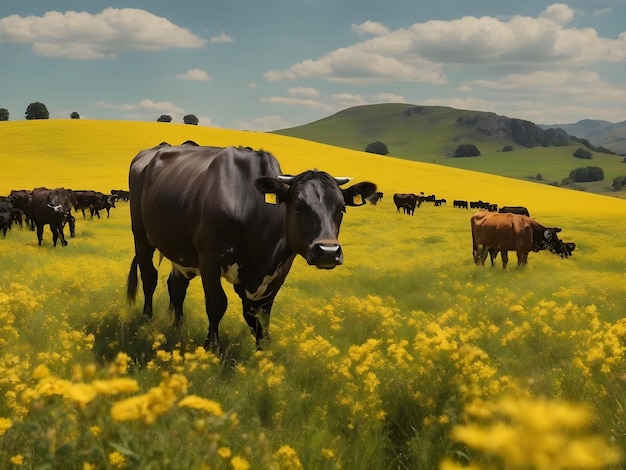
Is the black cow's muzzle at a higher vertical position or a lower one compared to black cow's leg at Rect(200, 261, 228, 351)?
higher

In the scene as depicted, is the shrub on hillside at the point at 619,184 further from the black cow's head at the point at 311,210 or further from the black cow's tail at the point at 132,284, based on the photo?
the black cow's head at the point at 311,210

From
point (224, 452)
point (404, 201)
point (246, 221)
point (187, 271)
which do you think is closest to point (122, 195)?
point (404, 201)

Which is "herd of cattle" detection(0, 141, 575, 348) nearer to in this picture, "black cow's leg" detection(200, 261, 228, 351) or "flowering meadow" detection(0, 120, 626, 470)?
"black cow's leg" detection(200, 261, 228, 351)

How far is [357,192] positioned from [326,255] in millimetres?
1257

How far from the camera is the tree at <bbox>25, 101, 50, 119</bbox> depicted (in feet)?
393

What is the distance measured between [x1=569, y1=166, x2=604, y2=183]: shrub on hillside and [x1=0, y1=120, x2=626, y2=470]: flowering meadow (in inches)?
4755

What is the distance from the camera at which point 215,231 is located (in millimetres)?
6191

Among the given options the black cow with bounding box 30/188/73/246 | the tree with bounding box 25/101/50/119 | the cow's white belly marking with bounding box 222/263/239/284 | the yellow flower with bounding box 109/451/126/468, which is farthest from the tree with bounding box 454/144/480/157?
the yellow flower with bounding box 109/451/126/468

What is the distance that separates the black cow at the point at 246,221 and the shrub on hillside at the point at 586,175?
137 meters

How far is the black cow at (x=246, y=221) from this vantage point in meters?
5.55

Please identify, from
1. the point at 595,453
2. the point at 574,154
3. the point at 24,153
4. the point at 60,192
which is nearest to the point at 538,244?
the point at 60,192

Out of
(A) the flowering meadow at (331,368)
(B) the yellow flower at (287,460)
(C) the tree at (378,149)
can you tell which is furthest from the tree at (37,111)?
(B) the yellow flower at (287,460)

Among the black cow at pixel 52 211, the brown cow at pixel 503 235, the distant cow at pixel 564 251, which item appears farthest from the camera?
the distant cow at pixel 564 251

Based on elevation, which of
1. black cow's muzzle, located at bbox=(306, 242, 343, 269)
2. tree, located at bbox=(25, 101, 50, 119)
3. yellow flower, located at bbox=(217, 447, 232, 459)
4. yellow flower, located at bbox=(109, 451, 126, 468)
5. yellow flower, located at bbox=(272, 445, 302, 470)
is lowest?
yellow flower, located at bbox=(272, 445, 302, 470)
